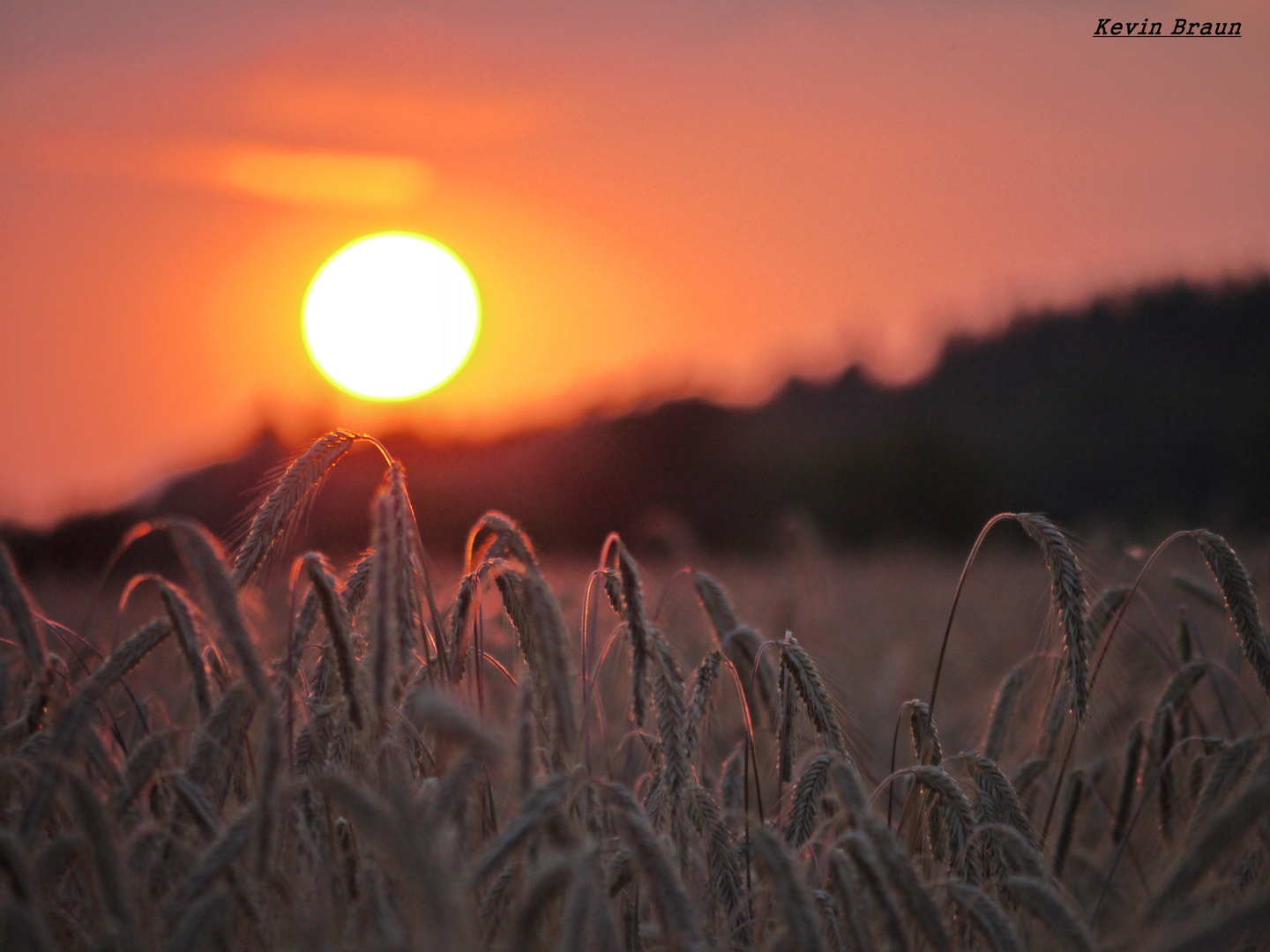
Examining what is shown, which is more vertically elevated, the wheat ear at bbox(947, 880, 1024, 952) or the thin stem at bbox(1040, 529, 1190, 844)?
the thin stem at bbox(1040, 529, 1190, 844)

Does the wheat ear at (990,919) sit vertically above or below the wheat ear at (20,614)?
below

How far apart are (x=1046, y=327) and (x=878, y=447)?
11.1ft

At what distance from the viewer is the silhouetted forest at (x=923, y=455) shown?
11.6 m

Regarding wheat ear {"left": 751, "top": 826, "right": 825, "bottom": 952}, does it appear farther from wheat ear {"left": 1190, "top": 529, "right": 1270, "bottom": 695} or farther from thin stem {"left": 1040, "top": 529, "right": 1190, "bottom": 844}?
wheat ear {"left": 1190, "top": 529, "right": 1270, "bottom": 695}

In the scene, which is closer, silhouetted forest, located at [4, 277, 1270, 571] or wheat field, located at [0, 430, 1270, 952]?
wheat field, located at [0, 430, 1270, 952]

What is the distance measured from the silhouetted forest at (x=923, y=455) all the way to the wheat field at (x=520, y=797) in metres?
8.84

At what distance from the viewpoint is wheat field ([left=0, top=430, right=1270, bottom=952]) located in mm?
1170

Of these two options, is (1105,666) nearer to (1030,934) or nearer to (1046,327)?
(1030,934)

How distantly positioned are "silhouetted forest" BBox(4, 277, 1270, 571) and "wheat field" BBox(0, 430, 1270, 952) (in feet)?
29.0

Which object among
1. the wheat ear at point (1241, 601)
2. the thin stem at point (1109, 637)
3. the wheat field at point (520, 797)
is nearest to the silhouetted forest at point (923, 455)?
the wheat field at point (520, 797)

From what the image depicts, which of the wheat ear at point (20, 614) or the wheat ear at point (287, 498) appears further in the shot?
the wheat ear at point (287, 498)

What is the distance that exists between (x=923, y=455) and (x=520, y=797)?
13.4m

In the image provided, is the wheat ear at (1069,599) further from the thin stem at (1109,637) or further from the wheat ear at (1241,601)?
the wheat ear at (1241,601)

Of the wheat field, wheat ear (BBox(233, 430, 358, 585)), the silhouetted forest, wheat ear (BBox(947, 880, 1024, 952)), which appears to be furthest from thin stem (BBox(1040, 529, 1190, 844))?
the silhouetted forest
